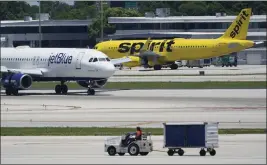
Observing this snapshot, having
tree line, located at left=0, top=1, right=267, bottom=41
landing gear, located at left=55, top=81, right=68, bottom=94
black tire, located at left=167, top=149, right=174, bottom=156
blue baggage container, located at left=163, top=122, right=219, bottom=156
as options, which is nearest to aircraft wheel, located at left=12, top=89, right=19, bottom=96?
landing gear, located at left=55, top=81, right=68, bottom=94

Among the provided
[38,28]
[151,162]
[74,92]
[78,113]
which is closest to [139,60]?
[38,28]

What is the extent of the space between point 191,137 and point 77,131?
33.3 ft

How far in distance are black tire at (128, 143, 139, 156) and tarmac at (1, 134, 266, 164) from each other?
262mm

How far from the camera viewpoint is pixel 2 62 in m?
75.2

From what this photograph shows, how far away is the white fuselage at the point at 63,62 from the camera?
71250mm

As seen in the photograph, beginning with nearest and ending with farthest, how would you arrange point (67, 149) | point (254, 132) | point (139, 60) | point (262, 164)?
1. point (262, 164)
2. point (67, 149)
3. point (254, 132)
4. point (139, 60)

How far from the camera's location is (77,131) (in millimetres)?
43594

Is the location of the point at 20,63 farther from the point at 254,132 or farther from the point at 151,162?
the point at 151,162

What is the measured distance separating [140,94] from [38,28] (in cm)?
6696

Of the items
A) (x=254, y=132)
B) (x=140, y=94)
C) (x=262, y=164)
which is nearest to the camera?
(x=262, y=164)

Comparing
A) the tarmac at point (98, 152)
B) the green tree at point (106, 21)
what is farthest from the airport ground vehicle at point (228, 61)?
the tarmac at point (98, 152)

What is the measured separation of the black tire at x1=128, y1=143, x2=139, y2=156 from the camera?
113 ft

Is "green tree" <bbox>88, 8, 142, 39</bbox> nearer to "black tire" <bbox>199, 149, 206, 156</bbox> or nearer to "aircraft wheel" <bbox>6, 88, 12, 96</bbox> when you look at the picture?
"aircraft wheel" <bbox>6, 88, 12, 96</bbox>

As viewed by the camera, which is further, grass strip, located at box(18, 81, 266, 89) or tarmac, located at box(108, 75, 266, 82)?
tarmac, located at box(108, 75, 266, 82)
